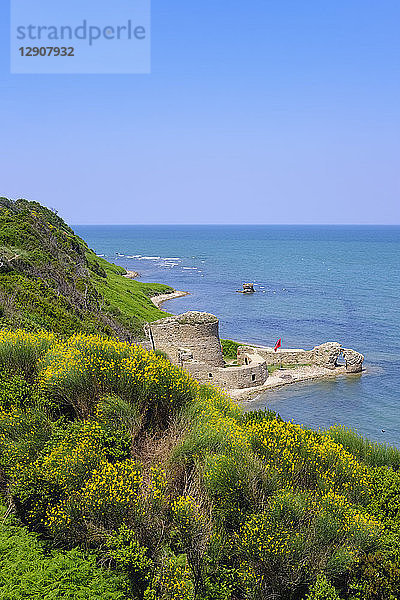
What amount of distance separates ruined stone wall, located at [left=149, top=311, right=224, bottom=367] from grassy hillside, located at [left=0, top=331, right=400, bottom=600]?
17210 mm

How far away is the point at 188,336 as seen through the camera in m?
31.5

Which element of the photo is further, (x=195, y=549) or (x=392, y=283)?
(x=392, y=283)

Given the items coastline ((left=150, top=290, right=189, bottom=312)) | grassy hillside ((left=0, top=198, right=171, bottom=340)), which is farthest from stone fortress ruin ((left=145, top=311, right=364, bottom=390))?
coastline ((left=150, top=290, right=189, bottom=312))

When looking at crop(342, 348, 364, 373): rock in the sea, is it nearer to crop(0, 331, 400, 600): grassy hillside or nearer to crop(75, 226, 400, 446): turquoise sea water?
crop(75, 226, 400, 446): turquoise sea water

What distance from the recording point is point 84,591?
9.57m

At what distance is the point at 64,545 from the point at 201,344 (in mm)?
21055

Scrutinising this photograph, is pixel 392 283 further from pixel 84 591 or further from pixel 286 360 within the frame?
pixel 84 591

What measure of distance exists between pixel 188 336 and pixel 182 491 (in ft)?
66.4

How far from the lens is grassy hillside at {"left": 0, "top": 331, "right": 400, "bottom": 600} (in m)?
10.1

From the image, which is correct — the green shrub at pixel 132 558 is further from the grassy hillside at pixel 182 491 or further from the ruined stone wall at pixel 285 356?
the ruined stone wall at pixel 285 356

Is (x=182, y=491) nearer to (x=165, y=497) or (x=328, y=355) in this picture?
(x=165, y=497)

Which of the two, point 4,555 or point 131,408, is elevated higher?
point 131,408

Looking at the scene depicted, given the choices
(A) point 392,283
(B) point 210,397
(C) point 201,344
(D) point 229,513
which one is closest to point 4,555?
(D) point 229,513

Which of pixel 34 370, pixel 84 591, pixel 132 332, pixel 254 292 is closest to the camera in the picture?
pixel 84 591
